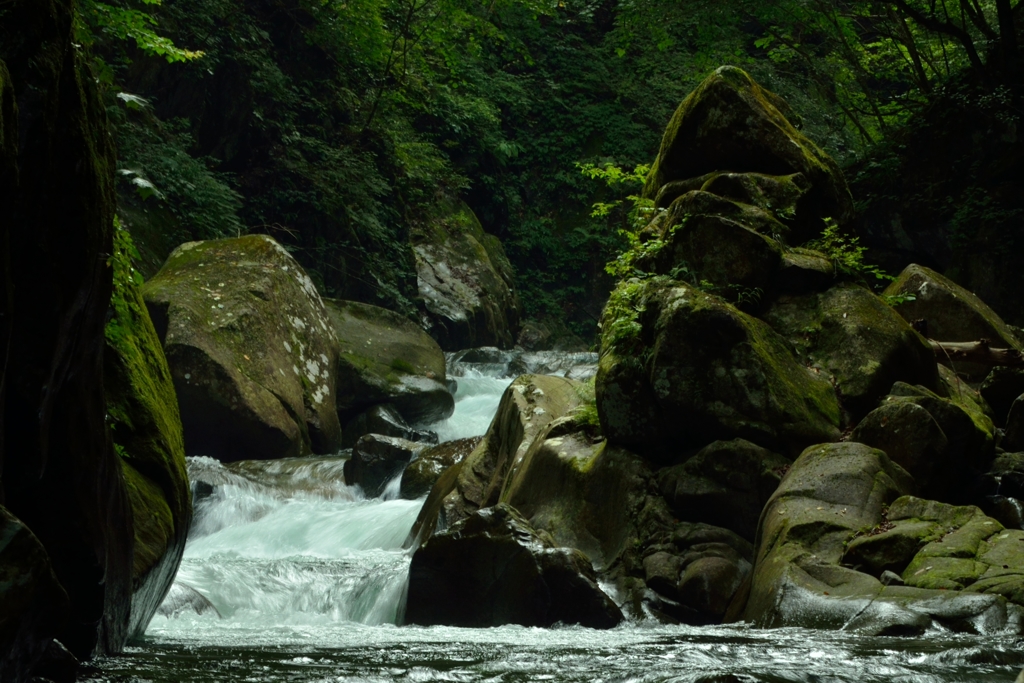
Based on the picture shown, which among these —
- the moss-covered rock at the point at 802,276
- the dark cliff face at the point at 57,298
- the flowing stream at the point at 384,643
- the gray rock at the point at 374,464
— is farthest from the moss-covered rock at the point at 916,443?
the gray rock at the point at 374,464

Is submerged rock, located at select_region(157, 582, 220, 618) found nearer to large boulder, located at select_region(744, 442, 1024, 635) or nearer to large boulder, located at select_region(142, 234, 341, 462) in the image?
large boulder, located at select_region(744, 442, 1024, 635)

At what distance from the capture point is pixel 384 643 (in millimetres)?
5422

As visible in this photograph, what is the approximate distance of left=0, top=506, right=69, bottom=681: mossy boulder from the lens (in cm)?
263

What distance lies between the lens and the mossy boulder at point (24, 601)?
8.64 ft

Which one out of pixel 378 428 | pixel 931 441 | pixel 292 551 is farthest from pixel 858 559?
pixel 378 428

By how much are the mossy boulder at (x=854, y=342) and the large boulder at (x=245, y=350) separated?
7511 mm

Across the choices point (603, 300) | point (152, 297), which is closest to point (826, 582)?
point (152, 297)

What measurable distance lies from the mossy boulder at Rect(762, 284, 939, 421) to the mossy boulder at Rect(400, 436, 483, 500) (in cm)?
506

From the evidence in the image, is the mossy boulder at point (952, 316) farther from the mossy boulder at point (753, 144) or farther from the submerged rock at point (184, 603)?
the submerged rock at point (184, 603)

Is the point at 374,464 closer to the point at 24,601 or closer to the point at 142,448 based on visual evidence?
the point at 142,448

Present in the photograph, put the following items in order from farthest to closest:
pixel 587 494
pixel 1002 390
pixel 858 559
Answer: pixel 1002 390 → pixel 587 494 → pixel 858 559

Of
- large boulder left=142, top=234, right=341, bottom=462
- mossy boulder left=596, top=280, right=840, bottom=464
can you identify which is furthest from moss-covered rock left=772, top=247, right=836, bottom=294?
Answer: large boulder left=142, top=234, right=341, bottom=462

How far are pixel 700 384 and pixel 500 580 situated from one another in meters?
2.55

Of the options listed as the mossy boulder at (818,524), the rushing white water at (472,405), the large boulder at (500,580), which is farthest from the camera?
the rushing white water at (472,405)
